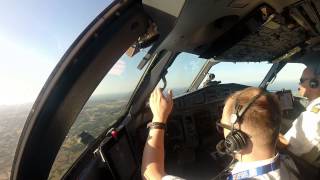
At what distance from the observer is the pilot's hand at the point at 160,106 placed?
1.32m

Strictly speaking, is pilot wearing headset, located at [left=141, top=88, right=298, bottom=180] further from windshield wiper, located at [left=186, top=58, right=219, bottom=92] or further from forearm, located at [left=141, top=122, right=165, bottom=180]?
windshield wiper, located at [left=186, top=58, right=219, bottom=92]

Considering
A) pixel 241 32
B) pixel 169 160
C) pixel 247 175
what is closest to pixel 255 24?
pixel 241 32

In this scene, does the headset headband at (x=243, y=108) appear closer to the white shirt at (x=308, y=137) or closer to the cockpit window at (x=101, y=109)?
the cockpit window at (x=101, y=109)

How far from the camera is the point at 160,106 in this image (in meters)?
1.33

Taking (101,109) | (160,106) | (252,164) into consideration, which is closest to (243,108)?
(252,164)

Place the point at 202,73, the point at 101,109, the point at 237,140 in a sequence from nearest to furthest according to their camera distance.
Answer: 1. the point at 237,140
2. the point at 101,109
3. the point at 202,73

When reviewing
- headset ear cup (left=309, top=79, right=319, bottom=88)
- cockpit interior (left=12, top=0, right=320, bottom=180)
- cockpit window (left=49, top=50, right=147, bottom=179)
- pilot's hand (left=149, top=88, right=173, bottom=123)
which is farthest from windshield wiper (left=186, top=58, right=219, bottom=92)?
pilot's hand (left=149, top=88, right=173, bottom=123)

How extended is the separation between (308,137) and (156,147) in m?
1.13

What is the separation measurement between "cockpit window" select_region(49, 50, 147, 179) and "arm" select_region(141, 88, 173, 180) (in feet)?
0.83

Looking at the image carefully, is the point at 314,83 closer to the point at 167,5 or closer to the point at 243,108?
the point at 243,108

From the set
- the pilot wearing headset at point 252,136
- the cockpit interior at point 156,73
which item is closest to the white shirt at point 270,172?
the pilot wearing headset at point 252,136

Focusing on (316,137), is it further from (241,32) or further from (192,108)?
(192,108)

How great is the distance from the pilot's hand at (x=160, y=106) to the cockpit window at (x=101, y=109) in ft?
0.77

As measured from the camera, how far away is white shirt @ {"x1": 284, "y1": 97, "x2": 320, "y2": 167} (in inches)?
72.6
